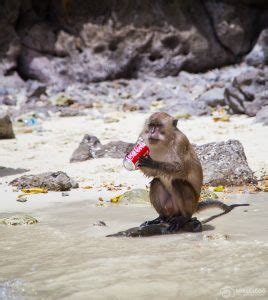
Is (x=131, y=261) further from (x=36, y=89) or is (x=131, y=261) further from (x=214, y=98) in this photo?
(x=36, y=89)

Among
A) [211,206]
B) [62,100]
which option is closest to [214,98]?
[62,100]

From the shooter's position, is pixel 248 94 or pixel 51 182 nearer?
pixel 51 182

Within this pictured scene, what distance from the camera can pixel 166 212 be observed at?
464cm

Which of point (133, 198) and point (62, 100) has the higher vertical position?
point (62, 100)

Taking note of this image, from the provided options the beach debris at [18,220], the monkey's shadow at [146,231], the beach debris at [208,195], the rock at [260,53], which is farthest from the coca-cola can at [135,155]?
the rock at [260,53]

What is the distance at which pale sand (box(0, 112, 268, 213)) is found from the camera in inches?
254

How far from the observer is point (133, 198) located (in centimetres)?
587

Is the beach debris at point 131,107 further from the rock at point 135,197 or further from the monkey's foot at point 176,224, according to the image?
the monkey's foot at point 176,224

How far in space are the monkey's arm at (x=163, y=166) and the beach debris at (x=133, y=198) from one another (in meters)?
1.50

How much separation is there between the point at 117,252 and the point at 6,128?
7.39 m

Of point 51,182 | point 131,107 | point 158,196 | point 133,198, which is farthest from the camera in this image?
point 131,107

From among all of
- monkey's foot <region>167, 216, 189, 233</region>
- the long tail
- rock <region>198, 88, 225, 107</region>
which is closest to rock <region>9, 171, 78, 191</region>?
the long tail

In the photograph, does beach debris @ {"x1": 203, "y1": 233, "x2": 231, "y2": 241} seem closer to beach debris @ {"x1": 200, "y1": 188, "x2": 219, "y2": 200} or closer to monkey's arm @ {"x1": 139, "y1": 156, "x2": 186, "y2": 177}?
monkey's arm @ {"x1": 139, "y1": 156, "x2": 186, "y2": 177}

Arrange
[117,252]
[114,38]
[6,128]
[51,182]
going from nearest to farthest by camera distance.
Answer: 1. [117,252]
2. [51,182]
3. [6,128]
4. [114,38]
